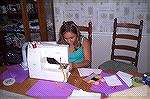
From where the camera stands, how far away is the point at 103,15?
3.04 m

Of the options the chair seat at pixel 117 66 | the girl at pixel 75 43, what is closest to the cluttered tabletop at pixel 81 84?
the girl at pixel 75 43

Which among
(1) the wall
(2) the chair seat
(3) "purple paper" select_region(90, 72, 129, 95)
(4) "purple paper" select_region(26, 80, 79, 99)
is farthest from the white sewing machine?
(1) the wall

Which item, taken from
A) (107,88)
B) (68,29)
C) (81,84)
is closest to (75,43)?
(68,29)

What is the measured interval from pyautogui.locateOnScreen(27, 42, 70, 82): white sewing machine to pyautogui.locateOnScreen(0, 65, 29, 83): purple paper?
0.34ft

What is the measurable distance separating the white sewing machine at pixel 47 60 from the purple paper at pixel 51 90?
5cm

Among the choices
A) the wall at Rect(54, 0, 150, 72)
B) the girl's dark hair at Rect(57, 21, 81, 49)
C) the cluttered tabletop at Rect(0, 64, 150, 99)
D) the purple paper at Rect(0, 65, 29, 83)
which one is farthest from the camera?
the wall at Rect(54, 0, 150, 72)

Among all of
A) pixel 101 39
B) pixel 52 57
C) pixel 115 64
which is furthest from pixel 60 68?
pixel 101 39

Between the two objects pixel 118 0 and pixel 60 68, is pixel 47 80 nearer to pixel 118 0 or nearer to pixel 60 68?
pixel 60 68

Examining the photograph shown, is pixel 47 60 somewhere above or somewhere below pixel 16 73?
above

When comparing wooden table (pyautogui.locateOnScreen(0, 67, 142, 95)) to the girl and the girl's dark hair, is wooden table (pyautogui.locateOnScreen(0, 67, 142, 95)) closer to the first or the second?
the girl

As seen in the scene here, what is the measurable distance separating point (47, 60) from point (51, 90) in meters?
0.27

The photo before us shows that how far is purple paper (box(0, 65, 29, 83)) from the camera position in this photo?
203 centimetres

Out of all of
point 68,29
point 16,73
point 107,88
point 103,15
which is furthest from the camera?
point 103,15

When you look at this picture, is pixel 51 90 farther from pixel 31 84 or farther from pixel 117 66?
pixel 117 66
